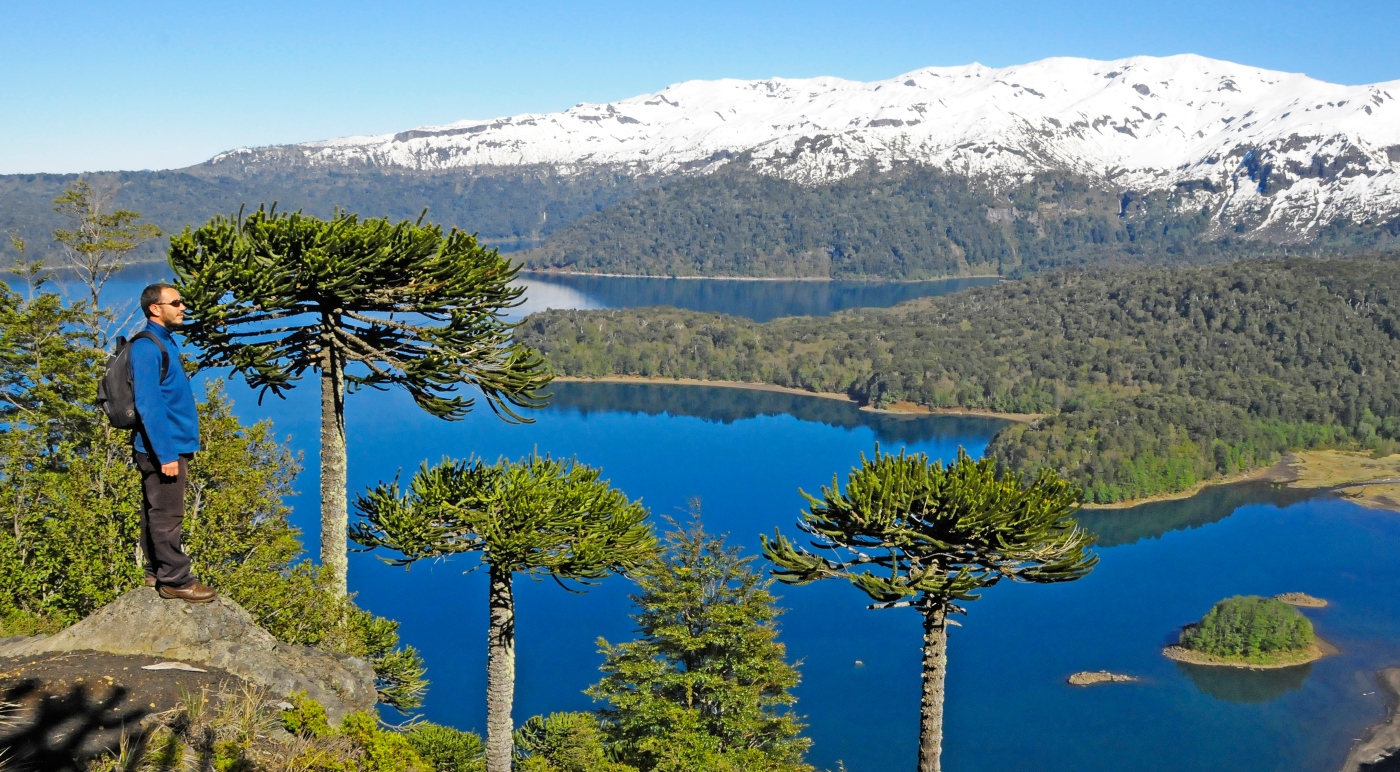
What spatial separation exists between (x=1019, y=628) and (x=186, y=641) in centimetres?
8141

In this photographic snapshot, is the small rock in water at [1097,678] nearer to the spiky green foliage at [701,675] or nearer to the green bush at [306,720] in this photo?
the spiky green foliage at [701,675]

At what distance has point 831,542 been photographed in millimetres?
17062

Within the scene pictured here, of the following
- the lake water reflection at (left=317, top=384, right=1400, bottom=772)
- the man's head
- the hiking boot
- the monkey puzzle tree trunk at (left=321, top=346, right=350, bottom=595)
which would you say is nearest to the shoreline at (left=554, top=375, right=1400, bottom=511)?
the lake water reflection at (left=317, top=384, right=1400, bottom=772)

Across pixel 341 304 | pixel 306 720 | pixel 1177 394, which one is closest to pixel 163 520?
pixel 306 720

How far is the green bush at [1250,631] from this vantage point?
8031cm

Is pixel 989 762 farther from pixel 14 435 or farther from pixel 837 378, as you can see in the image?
pixel 837 378

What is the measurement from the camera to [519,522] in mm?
16031

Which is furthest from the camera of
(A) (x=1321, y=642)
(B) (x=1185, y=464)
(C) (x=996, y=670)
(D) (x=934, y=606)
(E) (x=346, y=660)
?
(B) (x=1185, y=464)

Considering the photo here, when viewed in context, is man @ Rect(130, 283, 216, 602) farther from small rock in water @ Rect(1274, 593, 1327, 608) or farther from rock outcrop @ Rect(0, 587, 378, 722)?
small rock in water @ Rect(1274, 593, 1327, 608)

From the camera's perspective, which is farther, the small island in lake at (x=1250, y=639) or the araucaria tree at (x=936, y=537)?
the small island in lake at (x=1250, y=639)

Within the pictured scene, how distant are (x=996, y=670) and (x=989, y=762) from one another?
14582 millimetres

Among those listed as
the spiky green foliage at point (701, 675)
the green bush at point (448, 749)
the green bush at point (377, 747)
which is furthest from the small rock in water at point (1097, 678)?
the green bush at point (377, 747)

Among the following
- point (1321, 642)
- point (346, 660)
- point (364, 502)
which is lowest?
point (1321, 642)

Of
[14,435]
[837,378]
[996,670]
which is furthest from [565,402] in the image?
[14,435]
